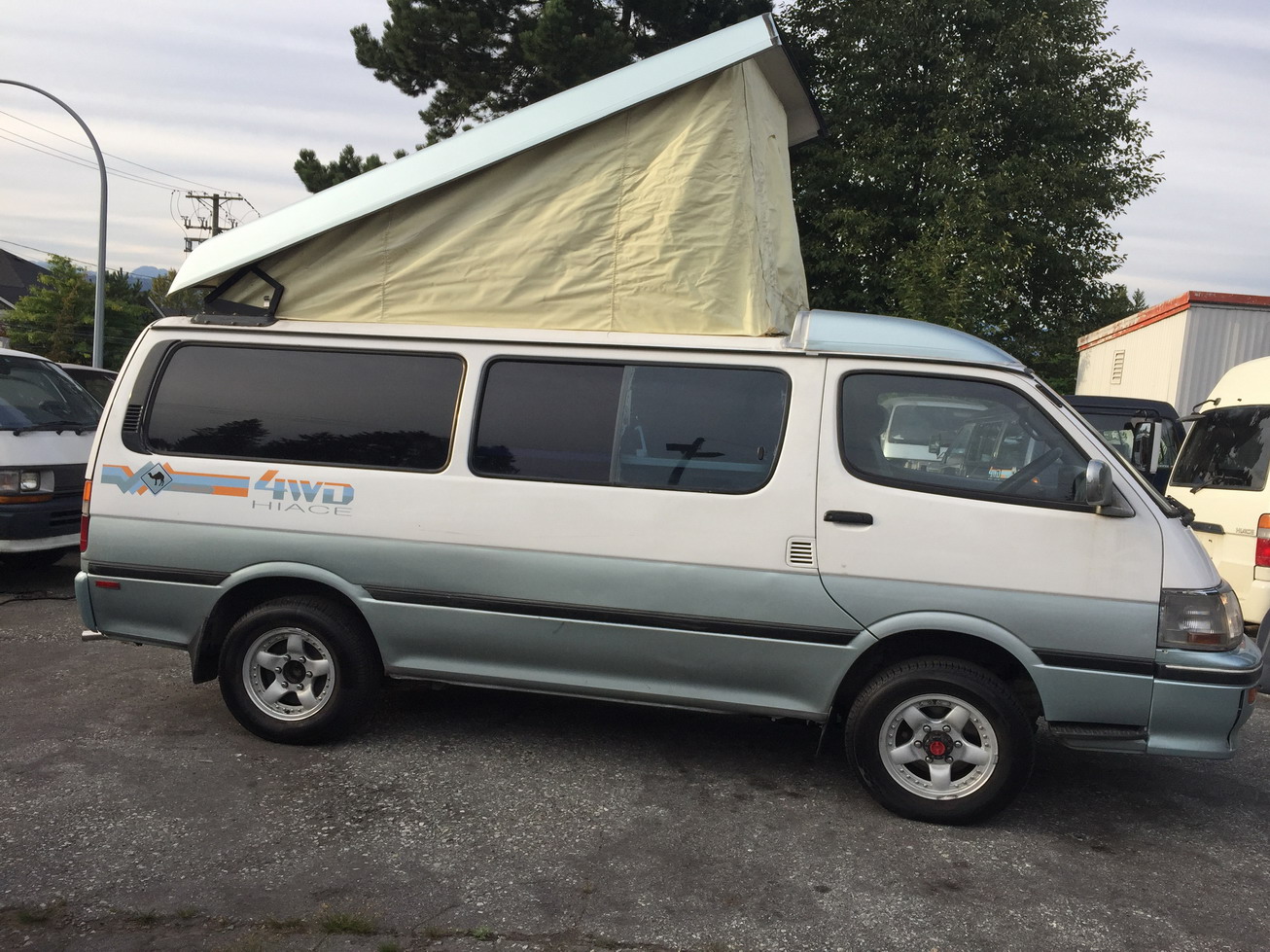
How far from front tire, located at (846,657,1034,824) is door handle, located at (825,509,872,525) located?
615 millimetres

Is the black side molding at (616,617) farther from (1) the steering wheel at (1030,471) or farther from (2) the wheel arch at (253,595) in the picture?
(1) the steering wheel at (1030,471)

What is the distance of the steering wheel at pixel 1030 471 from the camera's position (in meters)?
4.30

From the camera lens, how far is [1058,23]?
23734mm

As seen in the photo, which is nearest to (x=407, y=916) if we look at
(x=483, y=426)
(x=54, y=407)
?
(x=483, y=426)

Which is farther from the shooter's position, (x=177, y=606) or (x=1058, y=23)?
(x=1058, y=23)

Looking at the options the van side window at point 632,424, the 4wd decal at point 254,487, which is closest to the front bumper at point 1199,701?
the van side window at point 632,424

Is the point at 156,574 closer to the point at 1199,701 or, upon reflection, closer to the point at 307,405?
the point at 307,405

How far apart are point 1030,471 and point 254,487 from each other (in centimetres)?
340

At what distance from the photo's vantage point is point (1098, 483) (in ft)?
13.4

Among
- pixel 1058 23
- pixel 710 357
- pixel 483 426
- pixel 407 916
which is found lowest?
pixel 407 916

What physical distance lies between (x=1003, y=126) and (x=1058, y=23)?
2749 millimetres

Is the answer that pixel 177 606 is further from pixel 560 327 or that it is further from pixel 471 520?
pixel 560 327

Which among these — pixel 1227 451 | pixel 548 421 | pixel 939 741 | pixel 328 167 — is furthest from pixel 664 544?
pixel 328 167

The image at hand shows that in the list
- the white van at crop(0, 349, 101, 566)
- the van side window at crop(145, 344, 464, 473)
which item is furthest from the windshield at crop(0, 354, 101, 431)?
the van side window at crop(145, 344, 464, 473)
